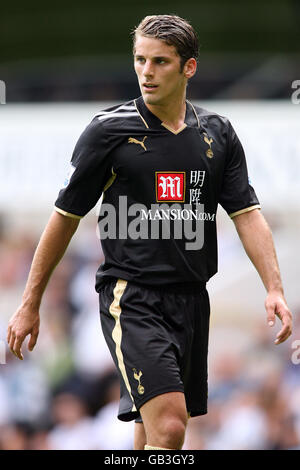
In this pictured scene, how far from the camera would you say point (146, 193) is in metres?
4.78

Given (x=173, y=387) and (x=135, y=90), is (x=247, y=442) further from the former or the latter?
(x=173, y=387)

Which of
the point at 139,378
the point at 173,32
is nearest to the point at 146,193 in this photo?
the point at 173,32

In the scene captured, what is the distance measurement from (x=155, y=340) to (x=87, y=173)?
894 mm

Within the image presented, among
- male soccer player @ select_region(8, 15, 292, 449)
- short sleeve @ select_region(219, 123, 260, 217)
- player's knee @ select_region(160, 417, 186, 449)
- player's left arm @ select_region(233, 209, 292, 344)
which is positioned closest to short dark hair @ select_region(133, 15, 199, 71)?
male soccer player @ select_region(8, 15, 292, 449)

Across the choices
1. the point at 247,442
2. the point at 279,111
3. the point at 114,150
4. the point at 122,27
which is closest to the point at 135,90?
the point at 279,111

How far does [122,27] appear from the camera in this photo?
48.5 feet

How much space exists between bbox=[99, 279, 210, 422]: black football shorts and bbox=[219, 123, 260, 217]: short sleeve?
49 cm

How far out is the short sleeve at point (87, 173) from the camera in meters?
4.73

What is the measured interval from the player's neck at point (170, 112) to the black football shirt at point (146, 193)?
3cm

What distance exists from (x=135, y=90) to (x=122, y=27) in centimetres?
353

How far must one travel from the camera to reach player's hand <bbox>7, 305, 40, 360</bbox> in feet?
15.6

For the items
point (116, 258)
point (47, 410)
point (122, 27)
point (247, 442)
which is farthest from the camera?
point (122, 27)
